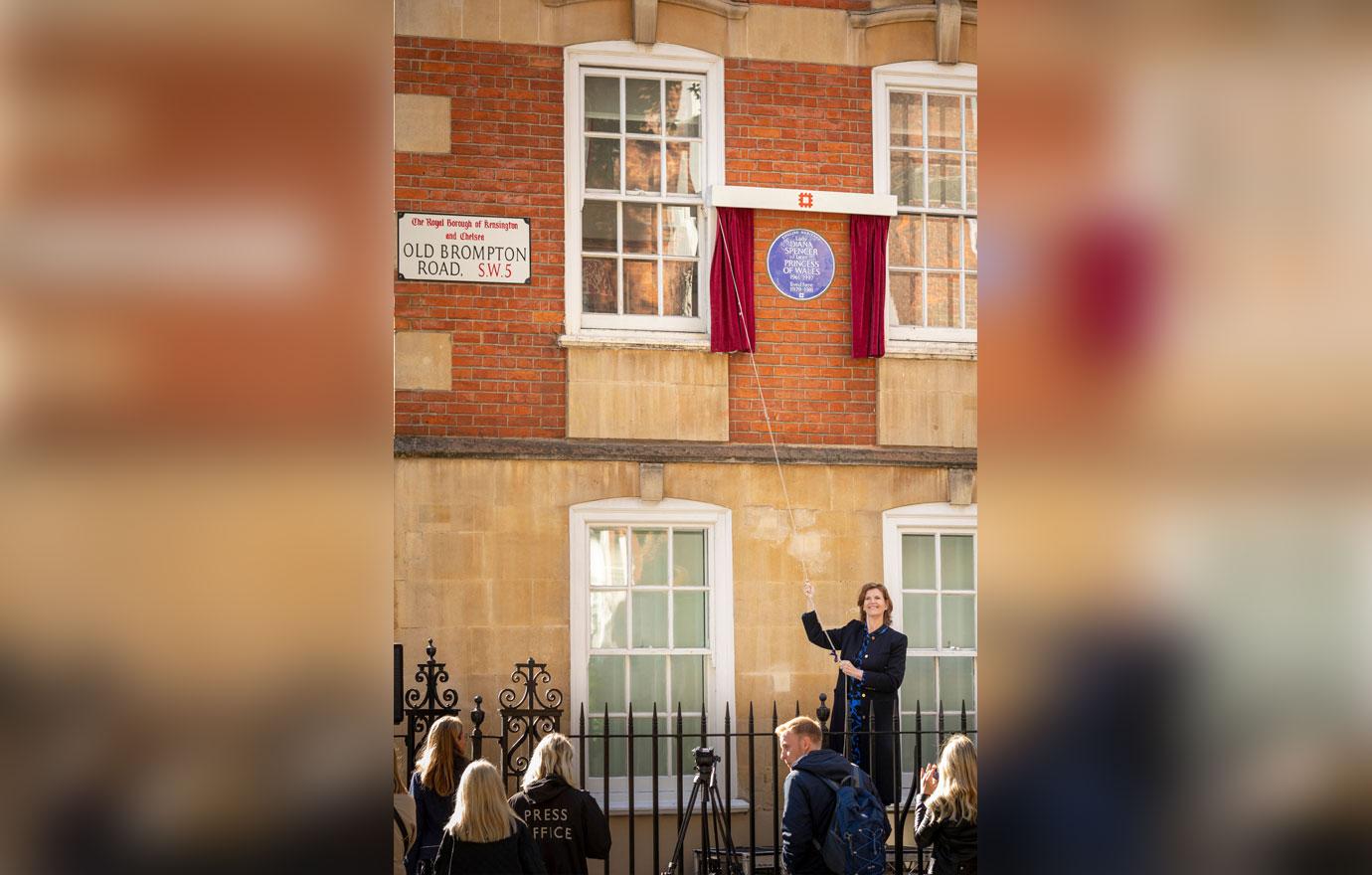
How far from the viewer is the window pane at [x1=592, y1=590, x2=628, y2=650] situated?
1102cm

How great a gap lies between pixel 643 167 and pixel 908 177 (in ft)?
7.39

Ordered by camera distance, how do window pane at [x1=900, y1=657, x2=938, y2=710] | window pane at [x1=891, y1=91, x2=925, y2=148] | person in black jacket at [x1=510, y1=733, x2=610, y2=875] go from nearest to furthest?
person in black jacket at [x1=510, y1=733, x2=610, y2=875] < window pane at [x1=900, y1=657, x2=938, y2=710] < window pane at [x1=891, y1=91, x2=925, y2=148]

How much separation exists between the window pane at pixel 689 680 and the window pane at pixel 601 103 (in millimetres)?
4311

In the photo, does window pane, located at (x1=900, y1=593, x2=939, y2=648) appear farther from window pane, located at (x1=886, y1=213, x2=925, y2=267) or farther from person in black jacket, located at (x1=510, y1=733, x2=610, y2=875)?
person in black jacket, located at (x1=510, y1=733, x2=610, y2=875)

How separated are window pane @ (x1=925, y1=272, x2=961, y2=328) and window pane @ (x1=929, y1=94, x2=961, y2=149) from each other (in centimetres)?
111

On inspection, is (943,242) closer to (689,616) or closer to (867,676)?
(689,616)

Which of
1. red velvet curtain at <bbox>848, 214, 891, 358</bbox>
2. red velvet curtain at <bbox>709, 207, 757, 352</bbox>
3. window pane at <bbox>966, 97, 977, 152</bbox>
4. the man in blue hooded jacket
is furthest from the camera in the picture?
window pane at <bbox>966, 97, 977, 152</bbox>

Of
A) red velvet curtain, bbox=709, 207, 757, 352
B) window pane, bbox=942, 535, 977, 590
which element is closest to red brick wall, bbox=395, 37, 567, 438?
red velvet curtain, bbox=709, 207, 757, 352

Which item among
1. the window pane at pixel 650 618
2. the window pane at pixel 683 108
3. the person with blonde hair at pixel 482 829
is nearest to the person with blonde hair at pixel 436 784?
the person with blonde hair at pixel 482 829

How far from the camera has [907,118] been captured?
461 inches

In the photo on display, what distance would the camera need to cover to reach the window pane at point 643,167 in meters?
11.3

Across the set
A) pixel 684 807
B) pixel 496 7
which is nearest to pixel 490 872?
pixel 684 807
